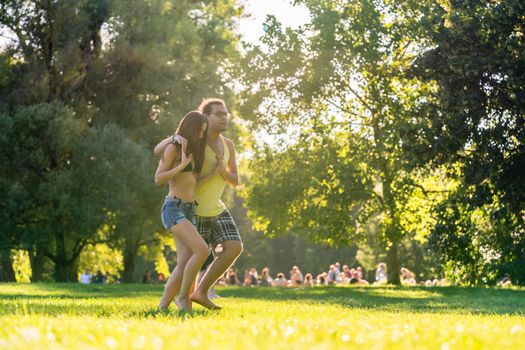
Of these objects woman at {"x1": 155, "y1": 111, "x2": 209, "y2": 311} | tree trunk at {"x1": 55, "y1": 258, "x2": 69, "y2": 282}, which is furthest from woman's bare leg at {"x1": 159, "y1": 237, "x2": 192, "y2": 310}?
tree trunk at {"x1": 55, "y1": 258, "x2": 69, "y2": 282}

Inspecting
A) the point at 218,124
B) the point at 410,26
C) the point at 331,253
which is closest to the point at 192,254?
the point at 218,124

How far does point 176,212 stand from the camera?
859 centimetres

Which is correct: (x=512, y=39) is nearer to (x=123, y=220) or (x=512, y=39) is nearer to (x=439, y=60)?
(x=439, y=60)

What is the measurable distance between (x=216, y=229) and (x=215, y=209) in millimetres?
219

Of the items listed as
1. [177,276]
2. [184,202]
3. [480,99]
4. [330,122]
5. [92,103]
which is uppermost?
[92,103]

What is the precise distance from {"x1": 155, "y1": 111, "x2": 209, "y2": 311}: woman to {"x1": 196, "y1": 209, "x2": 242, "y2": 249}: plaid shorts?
1.10 ft

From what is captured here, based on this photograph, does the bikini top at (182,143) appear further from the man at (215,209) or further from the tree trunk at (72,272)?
the tree trunk at (72,272)

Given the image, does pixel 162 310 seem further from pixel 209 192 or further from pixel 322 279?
pixel 322 279

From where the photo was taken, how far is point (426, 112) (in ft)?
69.3

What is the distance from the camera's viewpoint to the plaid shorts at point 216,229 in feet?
30.1

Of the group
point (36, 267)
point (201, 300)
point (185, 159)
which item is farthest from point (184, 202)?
point (36, 267)

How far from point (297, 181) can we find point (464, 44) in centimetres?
1455

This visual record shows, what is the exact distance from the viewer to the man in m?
9.12

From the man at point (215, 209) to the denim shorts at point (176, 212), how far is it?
41cm
